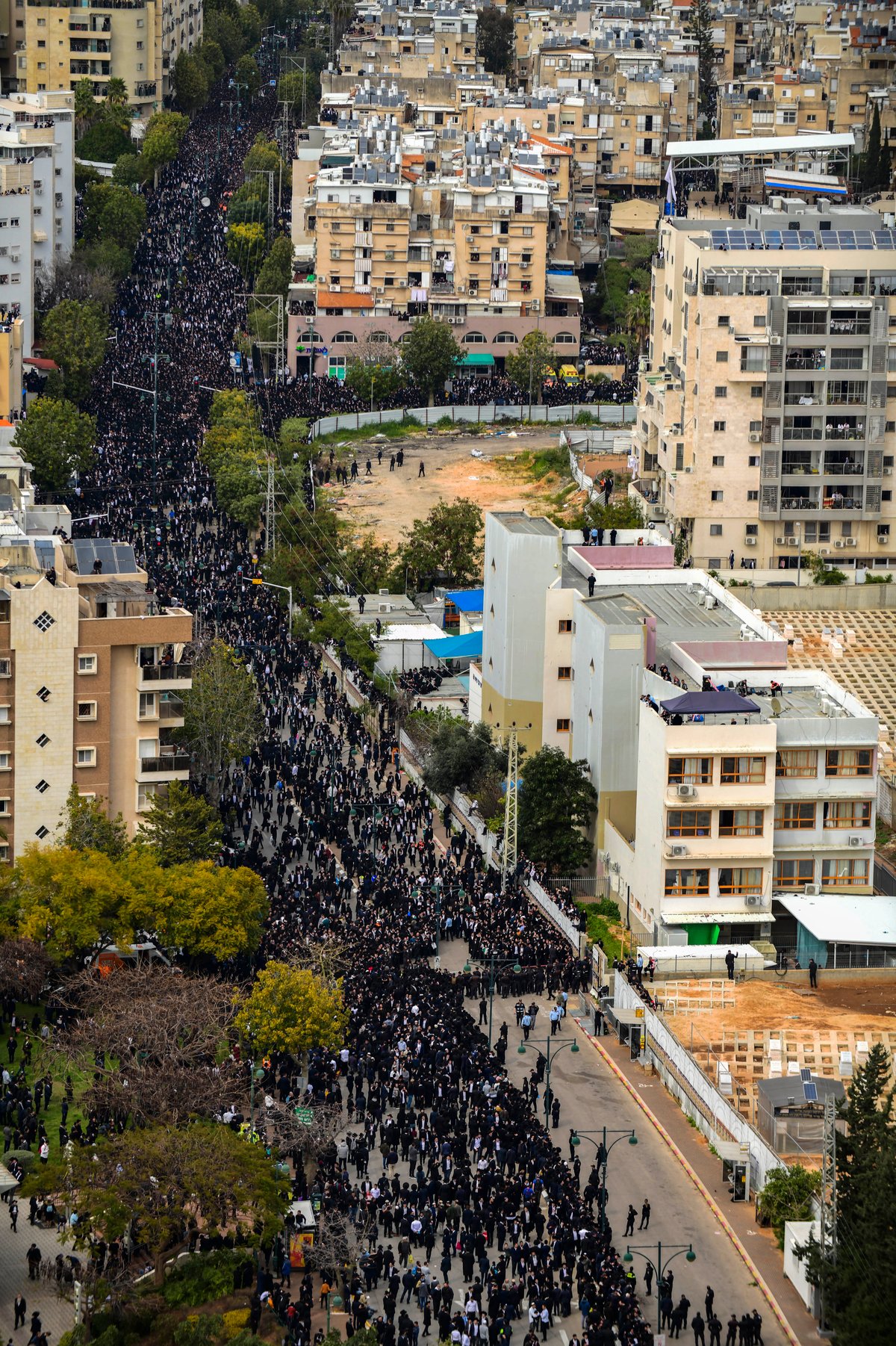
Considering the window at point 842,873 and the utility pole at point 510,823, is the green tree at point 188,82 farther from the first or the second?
the window at point 842,873

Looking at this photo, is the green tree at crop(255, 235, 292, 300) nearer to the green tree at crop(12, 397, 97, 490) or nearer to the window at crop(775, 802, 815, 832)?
the green tree at crop(12, 397, 97, 490)

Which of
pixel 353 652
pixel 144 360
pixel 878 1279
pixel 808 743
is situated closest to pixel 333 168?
pixel 144 360

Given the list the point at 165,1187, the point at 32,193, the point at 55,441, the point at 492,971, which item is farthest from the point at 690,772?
the point at 32,193

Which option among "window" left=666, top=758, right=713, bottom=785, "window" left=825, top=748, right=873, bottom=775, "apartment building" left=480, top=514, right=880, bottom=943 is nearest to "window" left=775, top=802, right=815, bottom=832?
"apartment building" left=480, top=514, right=880, bottom=943

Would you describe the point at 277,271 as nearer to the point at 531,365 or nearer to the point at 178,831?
the point at 531,365

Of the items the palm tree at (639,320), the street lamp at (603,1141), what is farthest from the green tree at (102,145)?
the street lamp at (603,1141)
